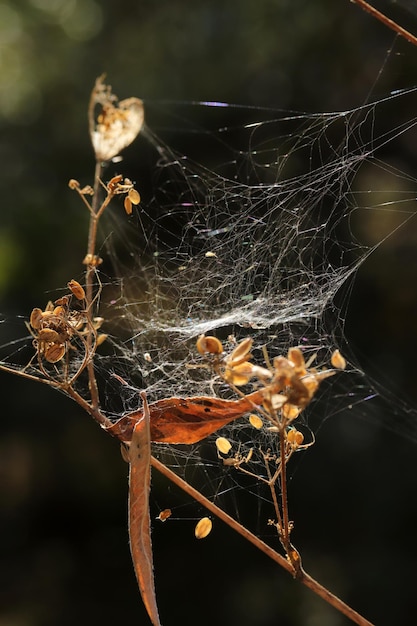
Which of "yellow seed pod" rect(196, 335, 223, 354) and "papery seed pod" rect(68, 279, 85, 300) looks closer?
"yellow seed pod" rect(196, 335, 223, 354)

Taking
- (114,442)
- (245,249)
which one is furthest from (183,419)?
(114,442)

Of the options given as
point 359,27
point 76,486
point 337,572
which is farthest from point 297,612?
→ point 359,27

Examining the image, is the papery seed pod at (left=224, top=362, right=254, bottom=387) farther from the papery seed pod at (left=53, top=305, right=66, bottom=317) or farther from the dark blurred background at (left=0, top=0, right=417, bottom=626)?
the dark blurred background at (left=0, top=0, right=417, bottom=626)

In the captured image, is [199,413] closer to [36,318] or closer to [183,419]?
[183,419]

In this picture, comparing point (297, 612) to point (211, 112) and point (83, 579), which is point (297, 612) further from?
point (211, 112)

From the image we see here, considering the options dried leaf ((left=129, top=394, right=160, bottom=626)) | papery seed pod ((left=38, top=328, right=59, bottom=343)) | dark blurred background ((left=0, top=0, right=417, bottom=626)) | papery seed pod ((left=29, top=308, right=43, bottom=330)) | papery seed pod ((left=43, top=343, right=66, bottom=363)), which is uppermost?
papery seed pod ((left=29, top=308, right=43, bottom=330))

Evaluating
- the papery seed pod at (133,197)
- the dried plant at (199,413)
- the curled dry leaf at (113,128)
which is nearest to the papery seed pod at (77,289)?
the dried plant at (199,413)

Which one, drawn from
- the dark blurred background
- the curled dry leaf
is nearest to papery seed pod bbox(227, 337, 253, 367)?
the curled dry leaf
